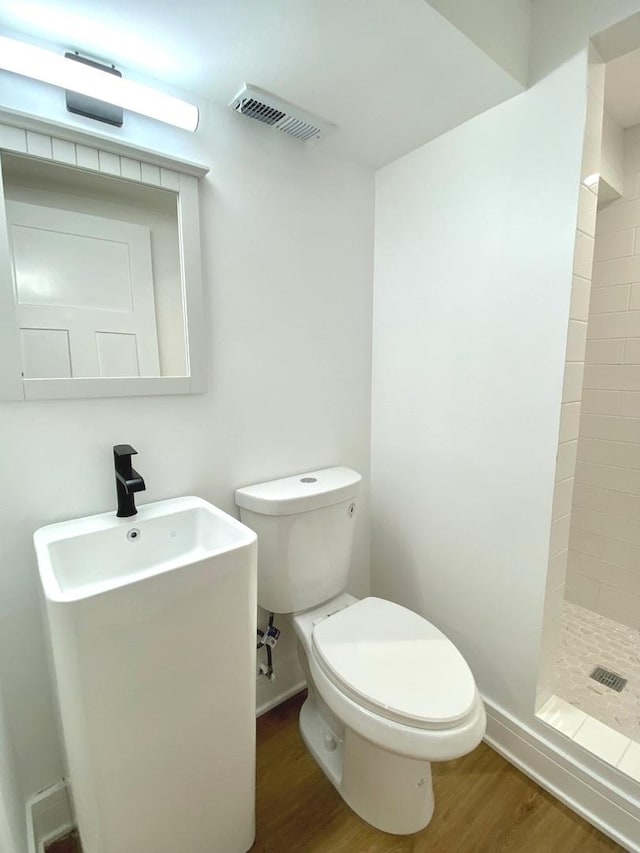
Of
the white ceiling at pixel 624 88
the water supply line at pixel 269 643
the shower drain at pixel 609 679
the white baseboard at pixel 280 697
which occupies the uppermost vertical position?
the white ceiling at pixel 624 88

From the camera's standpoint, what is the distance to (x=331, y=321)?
150 cm

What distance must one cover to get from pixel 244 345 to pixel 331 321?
0.38 m

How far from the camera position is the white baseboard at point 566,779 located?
105cm

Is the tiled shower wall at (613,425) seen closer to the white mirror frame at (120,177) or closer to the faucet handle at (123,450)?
the white mirror frame at (120,177)

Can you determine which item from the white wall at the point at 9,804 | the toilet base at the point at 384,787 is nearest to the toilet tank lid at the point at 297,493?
the toilet base at the point at 384,787

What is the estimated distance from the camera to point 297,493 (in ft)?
4.10

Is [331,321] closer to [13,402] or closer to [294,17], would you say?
[294,17]

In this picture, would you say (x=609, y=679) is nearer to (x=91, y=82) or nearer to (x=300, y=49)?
(x=300, y=49)

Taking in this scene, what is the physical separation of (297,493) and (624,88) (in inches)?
72.2

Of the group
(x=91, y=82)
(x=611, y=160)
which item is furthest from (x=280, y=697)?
(x=611, y=160)

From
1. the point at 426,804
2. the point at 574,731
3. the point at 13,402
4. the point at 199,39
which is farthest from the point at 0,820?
the point at 199,39

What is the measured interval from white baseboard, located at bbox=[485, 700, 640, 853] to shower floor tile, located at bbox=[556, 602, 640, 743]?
0.30 m

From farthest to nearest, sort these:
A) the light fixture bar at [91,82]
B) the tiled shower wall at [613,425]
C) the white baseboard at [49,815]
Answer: the tiled shower wall at [613,425] < the white baseboard at [49,815] < the light fixture bar at [91,82]

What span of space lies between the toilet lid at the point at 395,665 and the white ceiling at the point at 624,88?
1816 mm
